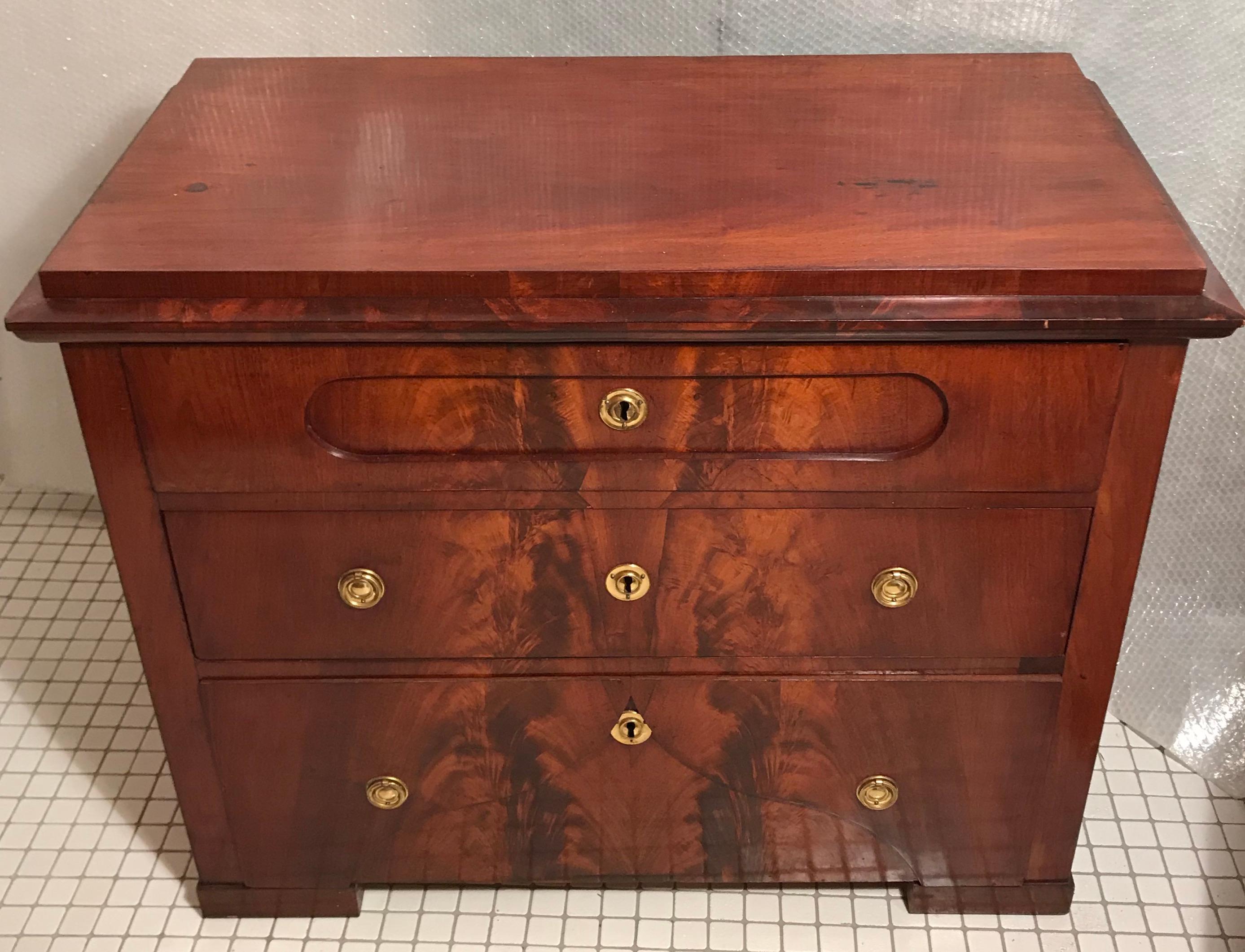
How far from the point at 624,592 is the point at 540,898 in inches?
17.4

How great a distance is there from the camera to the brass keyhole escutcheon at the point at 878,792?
124 centimetres

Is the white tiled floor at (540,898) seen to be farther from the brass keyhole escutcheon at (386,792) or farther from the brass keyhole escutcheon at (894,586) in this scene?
the brass keyhole escutcheon at (894,586)

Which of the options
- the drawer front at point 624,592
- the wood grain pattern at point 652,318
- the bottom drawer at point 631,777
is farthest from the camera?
the bottom drawer at point 631,777

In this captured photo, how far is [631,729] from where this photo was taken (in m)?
1.21

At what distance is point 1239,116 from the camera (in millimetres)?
1305

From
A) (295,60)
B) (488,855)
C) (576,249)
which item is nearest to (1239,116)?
(576,249)

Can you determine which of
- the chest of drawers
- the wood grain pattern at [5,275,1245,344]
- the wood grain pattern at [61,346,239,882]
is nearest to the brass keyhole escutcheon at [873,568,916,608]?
the chest of drawers

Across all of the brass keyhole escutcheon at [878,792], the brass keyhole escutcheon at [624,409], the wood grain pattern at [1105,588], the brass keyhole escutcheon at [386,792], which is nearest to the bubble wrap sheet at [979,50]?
the wood grain pattern at [1105,588]

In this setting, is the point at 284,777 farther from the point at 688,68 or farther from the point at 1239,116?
the point at 1239,116

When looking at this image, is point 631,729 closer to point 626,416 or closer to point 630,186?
point 626,416

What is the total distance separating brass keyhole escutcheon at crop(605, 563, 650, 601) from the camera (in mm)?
1104

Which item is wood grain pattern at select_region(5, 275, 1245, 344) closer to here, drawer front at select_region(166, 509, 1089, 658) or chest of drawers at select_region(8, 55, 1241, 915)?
chest of drawers at select_region(8, 55, 1241, 915)

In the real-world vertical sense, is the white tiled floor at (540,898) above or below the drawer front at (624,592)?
below

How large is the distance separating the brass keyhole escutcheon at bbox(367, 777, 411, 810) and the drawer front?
0.49 ft
